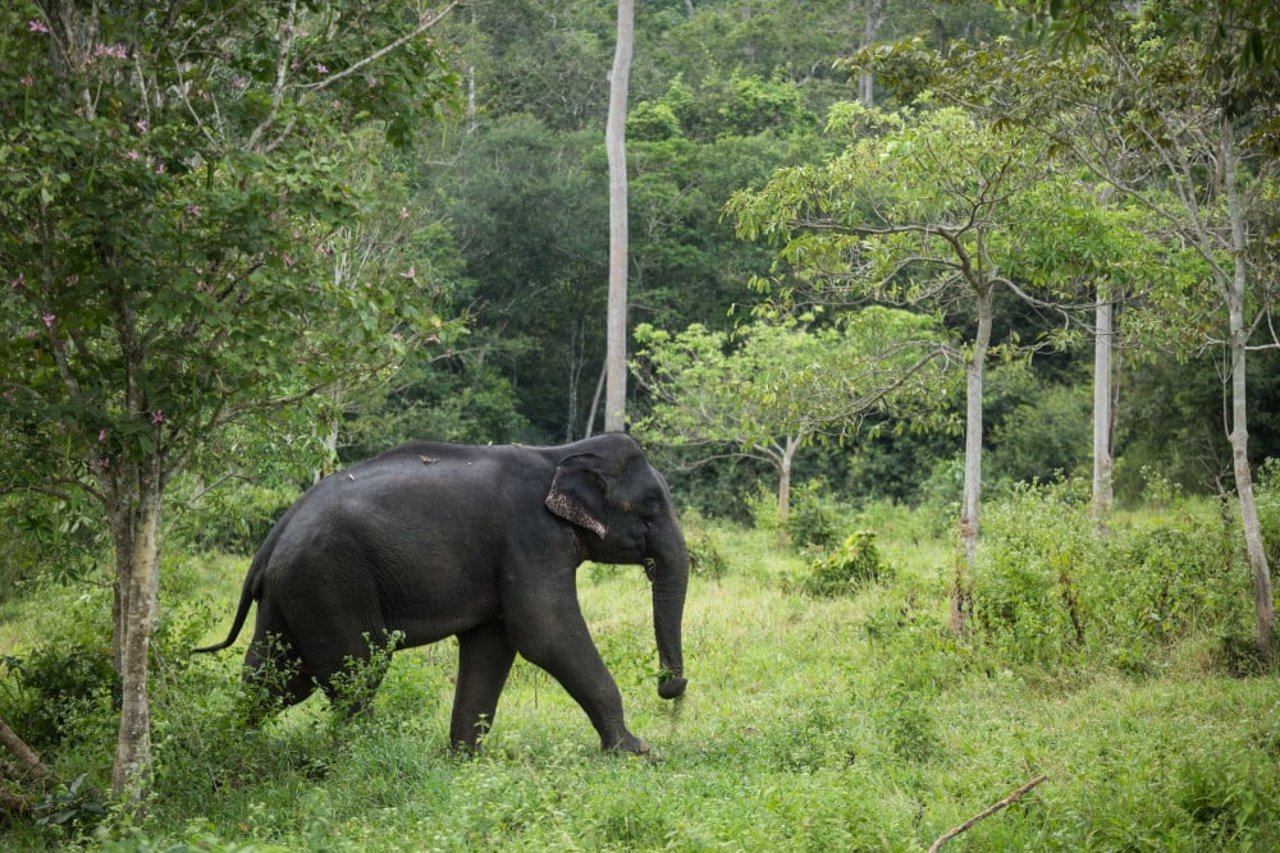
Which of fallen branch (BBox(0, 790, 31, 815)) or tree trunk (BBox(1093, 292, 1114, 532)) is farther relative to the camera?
tree trunk (BBox(1093, 292, 1114, 532))

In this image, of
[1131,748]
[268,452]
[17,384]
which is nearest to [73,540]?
[268,452]

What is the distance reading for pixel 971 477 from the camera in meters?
12.3

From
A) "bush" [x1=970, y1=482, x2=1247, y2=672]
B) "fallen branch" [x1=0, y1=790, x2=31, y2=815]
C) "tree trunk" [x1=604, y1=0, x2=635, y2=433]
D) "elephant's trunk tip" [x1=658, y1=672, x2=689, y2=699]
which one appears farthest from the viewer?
"tree trunk" [x1=604, y1=0, x2=635, y2=433]

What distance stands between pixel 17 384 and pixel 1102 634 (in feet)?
26.4

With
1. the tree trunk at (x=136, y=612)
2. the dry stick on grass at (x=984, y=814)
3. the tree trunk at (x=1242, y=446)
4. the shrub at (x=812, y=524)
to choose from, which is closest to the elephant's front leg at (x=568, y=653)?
the tree trunk at (x=136, y=612)

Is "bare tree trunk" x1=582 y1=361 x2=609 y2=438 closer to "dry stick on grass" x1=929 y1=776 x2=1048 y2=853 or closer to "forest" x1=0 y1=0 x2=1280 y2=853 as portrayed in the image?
"forest" x1=0 y1=0 x2=1280 y2=853

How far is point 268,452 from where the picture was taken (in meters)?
11.6

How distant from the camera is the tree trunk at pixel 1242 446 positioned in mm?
10898

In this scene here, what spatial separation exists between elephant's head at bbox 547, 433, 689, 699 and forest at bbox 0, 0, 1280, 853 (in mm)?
172

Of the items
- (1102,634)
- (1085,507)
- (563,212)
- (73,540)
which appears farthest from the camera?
(563,212)

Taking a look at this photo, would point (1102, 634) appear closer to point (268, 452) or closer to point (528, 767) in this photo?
point (528, 767)

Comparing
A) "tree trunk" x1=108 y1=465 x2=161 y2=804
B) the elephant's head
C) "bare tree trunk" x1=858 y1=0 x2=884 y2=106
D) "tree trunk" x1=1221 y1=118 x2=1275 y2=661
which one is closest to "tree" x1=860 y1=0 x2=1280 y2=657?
"tree trunk" x1=1221 y1=118 x2=1275 y2=661

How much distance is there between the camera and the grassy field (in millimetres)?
6871

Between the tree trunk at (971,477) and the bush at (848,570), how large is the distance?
10.8ft
